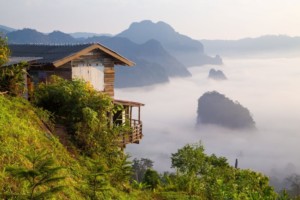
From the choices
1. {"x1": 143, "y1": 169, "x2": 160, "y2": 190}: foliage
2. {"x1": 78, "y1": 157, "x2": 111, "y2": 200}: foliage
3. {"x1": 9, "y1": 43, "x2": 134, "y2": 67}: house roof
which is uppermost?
{"x1": 9, "y1": 43, "x2": 134, "y2": 67}: house roof

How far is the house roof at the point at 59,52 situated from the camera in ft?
74.8

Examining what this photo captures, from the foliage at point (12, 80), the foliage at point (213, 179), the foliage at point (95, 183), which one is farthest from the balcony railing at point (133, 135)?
the foliage at point (95, 183)

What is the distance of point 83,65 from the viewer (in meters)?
24.6

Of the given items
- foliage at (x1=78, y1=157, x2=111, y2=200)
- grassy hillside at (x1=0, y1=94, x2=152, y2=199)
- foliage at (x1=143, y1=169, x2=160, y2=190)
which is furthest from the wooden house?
Answer: foliage at (x1=78, y1=157, x2=111, y2=200)

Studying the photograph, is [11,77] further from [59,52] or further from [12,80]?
[59,52]

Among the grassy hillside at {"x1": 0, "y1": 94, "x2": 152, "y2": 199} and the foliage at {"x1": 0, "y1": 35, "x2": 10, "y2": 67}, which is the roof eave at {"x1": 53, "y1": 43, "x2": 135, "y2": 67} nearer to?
the foliage at {"x1": 0, "y1": 35, "x2": 10, "y2": 67}

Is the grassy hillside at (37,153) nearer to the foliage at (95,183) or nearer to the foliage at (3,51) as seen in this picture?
the foliage at (95,183)

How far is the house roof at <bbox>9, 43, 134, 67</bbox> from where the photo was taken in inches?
898

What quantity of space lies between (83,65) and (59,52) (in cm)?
185

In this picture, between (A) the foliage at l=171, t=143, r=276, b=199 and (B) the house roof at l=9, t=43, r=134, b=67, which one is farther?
(B) the house roof at l=9, t=43, r=134, b=67

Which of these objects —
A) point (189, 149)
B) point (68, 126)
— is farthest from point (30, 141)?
point (189, 149)

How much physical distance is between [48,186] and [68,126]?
7.06 meters

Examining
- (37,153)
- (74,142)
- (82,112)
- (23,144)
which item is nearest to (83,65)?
(82,112)

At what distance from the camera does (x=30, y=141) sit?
36.3ft
